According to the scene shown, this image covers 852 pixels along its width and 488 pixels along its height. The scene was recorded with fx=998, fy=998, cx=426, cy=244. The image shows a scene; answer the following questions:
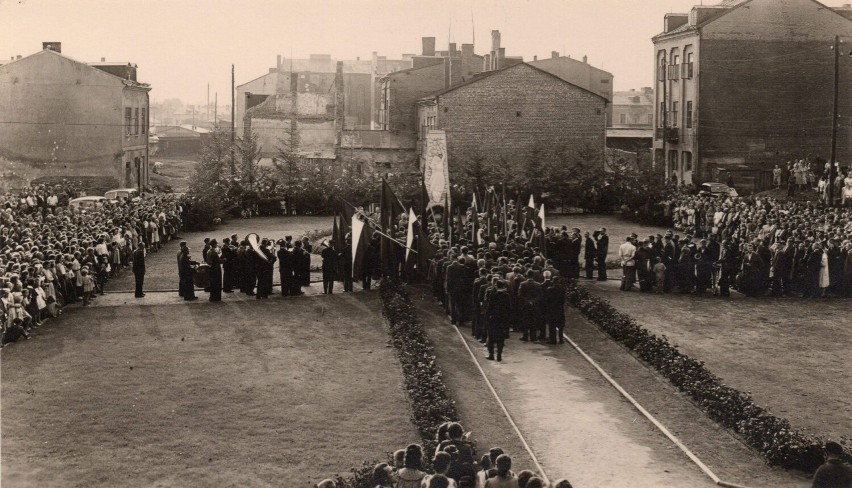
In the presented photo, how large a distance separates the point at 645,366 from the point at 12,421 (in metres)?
10.8

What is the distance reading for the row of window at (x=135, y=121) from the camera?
54.9 meters

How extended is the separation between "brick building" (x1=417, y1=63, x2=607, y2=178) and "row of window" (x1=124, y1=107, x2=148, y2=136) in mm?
17081

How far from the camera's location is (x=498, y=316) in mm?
18250

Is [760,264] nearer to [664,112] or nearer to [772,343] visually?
[772,343]

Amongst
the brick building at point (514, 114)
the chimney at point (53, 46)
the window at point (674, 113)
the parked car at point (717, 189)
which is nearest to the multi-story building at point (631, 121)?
the window at point (674, 113)

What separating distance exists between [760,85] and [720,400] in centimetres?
3886

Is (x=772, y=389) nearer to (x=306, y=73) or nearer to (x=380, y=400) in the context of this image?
(x=380, y=400)

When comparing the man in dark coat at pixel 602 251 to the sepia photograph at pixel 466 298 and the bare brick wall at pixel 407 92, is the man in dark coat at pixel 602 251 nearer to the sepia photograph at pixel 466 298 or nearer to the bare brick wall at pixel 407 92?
the sepia photograph at pixel 466 298

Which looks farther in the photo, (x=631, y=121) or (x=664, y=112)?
(x=631, y=121)

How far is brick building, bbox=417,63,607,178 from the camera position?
52.4 meters

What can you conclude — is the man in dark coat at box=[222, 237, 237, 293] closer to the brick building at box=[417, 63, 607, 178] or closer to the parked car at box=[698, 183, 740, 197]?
the parked car at box=[698, 183, 740, 197]

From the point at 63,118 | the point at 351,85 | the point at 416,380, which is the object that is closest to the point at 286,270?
the point at 416,380

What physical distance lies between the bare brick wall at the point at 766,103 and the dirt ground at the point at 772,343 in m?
26.3

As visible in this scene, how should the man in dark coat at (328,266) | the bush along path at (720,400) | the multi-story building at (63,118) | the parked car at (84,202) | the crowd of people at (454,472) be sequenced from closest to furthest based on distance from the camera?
the crowd of people at (454,472)
the bush along path at (720,400)
the man in dark coat at (328,266)
the parked car at (84,202)
the multi-story building at (63,118)
